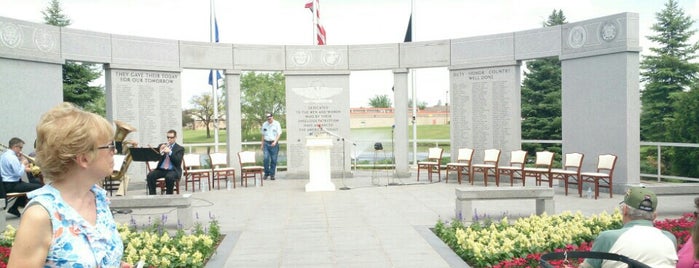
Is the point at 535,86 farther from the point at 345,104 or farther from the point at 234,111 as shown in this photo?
the point at 234,111

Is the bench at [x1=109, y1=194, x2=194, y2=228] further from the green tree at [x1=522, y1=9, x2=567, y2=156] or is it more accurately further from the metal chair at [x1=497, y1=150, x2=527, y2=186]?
the green tree at [x1=522, y1=9, x2=567, y2=156]

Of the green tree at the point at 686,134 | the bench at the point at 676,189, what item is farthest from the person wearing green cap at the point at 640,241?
the green tree at the point at 686,134

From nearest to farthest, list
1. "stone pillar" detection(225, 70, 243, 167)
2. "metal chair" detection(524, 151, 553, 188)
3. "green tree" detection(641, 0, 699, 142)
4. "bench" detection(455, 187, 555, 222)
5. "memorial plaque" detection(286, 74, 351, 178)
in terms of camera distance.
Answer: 1. "bench" detection(455, 187, 555, 222)
2. "metal chair" detection(524, 151, 553, 188)
3. "stone pillar" detection(225, 70, 243, 167)
4. "memorial plaque" detection(286, 74, 351, 178)
5. "green tree" detection(641, 0, 699, 142)

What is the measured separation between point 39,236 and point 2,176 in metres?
9.03

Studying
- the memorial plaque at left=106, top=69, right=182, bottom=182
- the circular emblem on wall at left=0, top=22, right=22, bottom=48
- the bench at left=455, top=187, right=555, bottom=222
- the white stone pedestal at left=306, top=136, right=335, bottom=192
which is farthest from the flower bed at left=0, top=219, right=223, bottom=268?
the memorial plaque at left=106, top=69, right=182, bottom=182

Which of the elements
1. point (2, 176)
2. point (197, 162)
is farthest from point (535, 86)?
point (2, 176)

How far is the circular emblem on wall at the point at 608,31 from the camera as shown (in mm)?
11859

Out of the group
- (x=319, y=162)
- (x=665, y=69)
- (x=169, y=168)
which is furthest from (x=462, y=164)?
(x=665, y=69)

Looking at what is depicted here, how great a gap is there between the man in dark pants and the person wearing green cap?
31.5 feet

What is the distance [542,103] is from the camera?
26.9 metres

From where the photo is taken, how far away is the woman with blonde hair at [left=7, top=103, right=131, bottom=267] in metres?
1.91

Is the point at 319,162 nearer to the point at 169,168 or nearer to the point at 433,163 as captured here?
the point at 169,168

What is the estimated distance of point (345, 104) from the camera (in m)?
16.0

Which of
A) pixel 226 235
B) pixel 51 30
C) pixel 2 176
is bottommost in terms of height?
pixel 226 235
